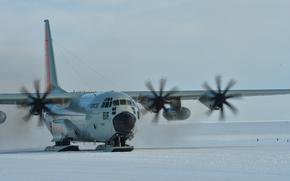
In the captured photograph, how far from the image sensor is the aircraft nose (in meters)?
24.7

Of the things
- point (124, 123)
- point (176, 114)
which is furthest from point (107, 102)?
point (176, 114)

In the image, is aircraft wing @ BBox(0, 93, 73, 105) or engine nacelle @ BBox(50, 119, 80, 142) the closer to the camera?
engine nacelle @ BBox(50, 119, 80, 142)

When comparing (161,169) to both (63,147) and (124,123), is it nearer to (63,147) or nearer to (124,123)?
(124,123)

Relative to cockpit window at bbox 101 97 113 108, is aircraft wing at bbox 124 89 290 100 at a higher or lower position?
higher

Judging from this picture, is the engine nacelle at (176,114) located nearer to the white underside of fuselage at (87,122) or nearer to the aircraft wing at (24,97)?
the white underside of fuselage at (87,122)

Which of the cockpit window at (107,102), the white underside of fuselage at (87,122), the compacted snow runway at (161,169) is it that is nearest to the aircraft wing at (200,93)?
the white underside of fuselage at (87,122)

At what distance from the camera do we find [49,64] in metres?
35.9

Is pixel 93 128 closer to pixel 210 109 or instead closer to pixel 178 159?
pixel 210 109

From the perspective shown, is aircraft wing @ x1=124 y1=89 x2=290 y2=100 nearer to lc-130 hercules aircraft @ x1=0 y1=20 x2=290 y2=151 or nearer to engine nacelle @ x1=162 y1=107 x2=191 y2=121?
lc-130 hercules aircraft @ x1=0 y1=20 x2=290 y2=151

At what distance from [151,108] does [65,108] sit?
4.44m

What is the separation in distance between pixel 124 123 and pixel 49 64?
41.8ft

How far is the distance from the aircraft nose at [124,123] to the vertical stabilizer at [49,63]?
34.0 feet

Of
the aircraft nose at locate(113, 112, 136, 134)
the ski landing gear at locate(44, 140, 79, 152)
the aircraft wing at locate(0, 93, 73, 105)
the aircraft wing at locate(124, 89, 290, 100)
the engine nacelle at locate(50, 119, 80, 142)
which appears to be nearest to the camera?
the aircraft nose at locate(113, 112, 136, 134)

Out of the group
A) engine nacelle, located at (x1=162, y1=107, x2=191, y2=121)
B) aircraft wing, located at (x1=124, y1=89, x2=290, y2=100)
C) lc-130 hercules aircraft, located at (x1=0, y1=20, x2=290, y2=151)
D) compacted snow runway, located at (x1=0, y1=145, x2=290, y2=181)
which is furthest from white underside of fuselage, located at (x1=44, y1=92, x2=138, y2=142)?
compacted snow runway, located at (x1=0, y1=145, x2=290, y2=181)
